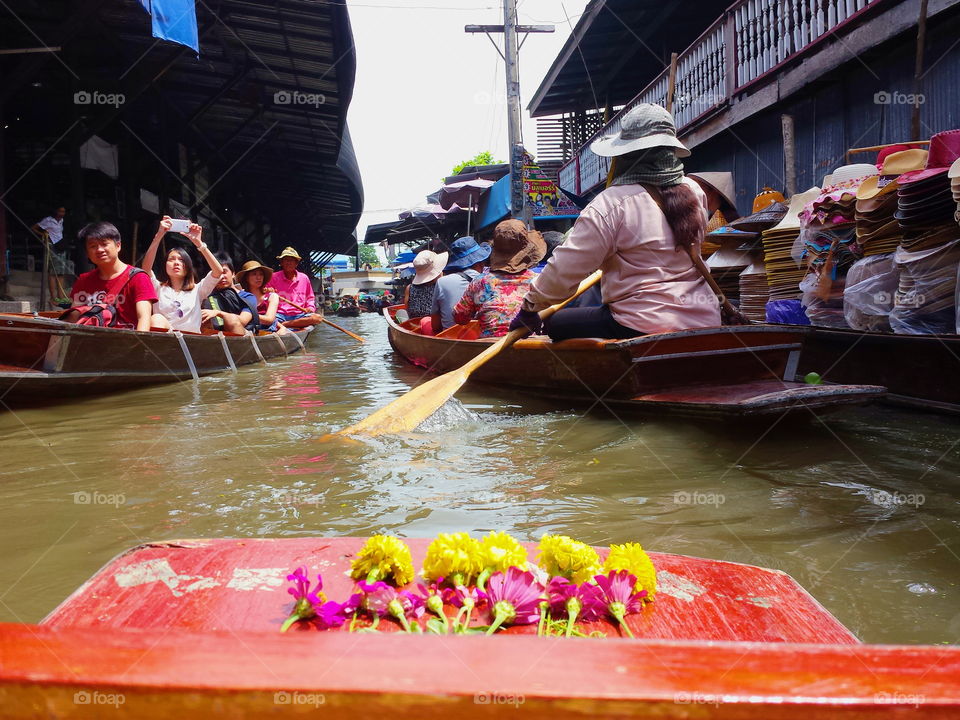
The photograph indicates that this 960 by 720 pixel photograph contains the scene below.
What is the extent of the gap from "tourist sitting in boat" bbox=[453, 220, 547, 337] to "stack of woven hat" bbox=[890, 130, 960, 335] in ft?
8.69

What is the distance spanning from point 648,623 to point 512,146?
12.4 meters

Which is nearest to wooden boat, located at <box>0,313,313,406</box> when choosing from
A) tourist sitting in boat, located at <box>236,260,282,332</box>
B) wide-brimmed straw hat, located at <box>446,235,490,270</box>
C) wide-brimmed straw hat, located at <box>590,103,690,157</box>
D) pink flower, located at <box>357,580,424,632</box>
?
tourist sitting in boat, located at <box>236,260,282,332</box>

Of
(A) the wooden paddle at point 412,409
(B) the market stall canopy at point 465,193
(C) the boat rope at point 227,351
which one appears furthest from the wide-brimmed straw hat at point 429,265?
(B) the market stall canopy at point 465,193

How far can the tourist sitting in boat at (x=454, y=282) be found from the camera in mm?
6930

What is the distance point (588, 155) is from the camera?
15297 mm

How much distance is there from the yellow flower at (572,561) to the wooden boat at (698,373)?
218cm

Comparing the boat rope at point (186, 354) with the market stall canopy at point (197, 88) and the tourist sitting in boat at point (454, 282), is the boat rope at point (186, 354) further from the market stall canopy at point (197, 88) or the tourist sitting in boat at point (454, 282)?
the market stall canopy at point (197, 88)

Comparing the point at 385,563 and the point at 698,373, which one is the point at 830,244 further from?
the point at 385,563

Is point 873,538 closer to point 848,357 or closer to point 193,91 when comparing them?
point 848,357

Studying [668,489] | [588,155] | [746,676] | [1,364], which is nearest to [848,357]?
[668,489]

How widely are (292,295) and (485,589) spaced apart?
32.3 feet

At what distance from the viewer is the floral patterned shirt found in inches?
225

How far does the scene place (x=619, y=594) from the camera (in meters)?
1.19

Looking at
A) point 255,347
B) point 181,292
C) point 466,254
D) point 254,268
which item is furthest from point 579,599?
point 254,268
